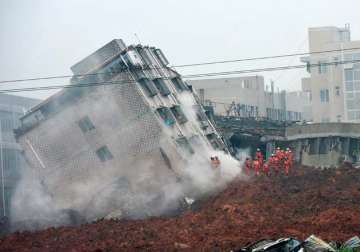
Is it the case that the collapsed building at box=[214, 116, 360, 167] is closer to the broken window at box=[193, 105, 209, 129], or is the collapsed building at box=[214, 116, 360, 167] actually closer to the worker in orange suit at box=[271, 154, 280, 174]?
the broken window at box=[193, 105, 209, 129]

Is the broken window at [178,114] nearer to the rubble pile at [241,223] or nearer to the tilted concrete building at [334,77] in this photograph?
the rubble pile at [241,223]

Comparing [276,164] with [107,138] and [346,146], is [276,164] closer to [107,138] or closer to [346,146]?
[107,138]

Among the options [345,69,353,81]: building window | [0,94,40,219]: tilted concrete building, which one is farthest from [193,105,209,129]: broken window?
[345,69,353,81]: building window

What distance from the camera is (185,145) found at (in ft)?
97.5

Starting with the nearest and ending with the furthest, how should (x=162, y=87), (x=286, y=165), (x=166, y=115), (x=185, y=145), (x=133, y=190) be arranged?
1. (x=133, y=190)
2. (x=286, y=165)
3. (x=185, y=145)
4. (x=166, y=115)
5. (x=162, y=87)

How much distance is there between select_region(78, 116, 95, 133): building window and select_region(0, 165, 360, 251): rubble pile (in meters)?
6.31

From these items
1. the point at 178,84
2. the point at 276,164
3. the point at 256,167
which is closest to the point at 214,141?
the point at 178,84

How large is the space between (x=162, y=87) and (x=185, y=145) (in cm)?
380

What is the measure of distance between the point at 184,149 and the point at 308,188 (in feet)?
20.1

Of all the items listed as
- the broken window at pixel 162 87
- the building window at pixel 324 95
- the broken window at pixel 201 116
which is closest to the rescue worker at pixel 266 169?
the broken window at pixel 201 116

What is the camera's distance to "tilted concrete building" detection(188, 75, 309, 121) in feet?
219

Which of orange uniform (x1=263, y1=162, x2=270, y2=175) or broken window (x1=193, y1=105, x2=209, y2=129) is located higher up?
broken window (x1=193, y1=105, x2=209, y2=129)

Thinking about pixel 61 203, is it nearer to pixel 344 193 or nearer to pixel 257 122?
pixel 344 193

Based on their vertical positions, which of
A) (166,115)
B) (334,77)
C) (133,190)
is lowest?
(133,190)
